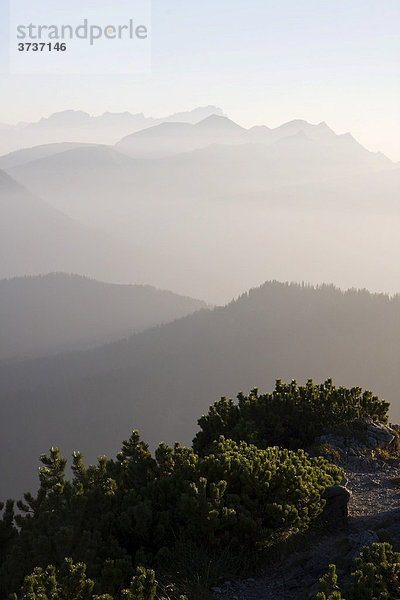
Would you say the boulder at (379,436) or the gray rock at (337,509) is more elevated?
the boulder at (379,436)

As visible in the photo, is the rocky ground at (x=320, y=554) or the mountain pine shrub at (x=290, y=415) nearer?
the rocky ground at (x=320, y=554)

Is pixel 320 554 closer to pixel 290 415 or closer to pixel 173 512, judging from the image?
pixel 173 512

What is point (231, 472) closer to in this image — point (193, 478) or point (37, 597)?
point (193, 478)

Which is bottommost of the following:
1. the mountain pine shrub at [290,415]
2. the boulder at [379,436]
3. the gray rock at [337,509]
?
the gray rock at [337,509]

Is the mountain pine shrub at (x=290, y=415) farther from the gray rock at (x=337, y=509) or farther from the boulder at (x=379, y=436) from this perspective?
the gray rock at (x=337, y=509)

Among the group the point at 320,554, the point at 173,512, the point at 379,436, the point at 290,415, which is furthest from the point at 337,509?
the point at 379,436

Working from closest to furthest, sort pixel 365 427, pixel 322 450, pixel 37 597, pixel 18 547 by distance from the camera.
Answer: pixel 37 597, pixel 18 547, pixel 322 450, pixel 365 427

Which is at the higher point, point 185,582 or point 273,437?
point 273,437

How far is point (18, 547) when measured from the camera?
10.1 m

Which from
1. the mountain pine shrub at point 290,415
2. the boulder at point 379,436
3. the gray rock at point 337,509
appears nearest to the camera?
the gray rock at point 337,509

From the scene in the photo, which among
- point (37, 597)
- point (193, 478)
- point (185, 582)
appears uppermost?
point (193, 478)

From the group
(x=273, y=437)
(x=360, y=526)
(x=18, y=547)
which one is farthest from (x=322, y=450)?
(x=18, y=547)

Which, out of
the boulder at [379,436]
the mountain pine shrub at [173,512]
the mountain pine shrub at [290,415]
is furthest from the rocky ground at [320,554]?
the boulder at [379,436]

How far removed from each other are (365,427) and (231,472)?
26.6 ft
